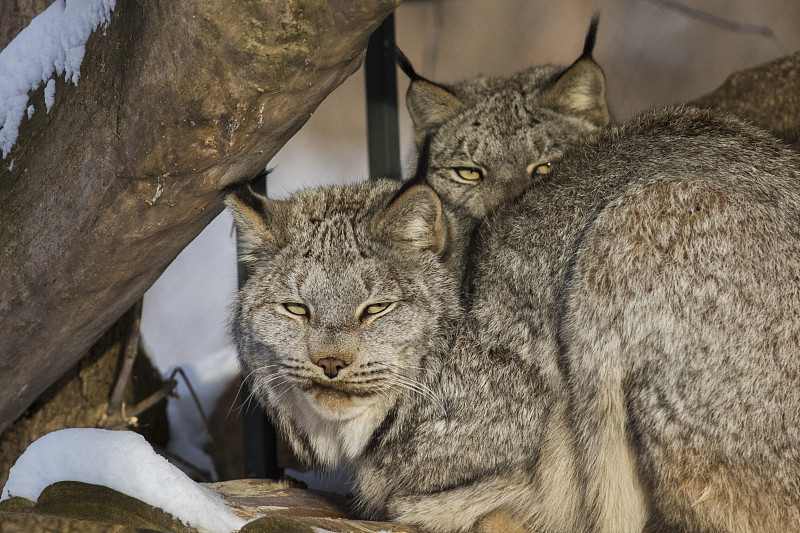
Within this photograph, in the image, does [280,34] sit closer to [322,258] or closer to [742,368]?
[322,258]

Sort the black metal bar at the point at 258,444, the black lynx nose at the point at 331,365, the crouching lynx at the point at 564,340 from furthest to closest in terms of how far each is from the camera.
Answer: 1. the black metal bar at the point at 258,444
2. the black lynx nose at the point at 331,365
3. the crouching lynx at the point at 564,340

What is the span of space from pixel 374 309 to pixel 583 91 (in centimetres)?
220

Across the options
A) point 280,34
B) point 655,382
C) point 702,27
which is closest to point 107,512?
point 280,34

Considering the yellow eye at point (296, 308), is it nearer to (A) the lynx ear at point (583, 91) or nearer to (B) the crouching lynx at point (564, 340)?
(B) the crouching lynx at point (564, 340)

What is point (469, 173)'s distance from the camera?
4637 millimetres

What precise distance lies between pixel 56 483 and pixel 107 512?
0.22 metres

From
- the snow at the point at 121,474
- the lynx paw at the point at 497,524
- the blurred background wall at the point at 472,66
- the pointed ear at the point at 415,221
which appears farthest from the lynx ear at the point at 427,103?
the snow at the point at 121,474

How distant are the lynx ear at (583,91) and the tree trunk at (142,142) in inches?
78.9

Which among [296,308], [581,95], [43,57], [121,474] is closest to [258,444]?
[296,308]

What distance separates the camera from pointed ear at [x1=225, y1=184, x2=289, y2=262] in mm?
3338

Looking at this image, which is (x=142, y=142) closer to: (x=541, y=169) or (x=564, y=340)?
(x=564, y=340)

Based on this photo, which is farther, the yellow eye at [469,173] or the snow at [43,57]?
the yellow eye at [469,173]

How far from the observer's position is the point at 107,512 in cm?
281

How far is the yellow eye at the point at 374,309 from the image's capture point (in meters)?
3.26
